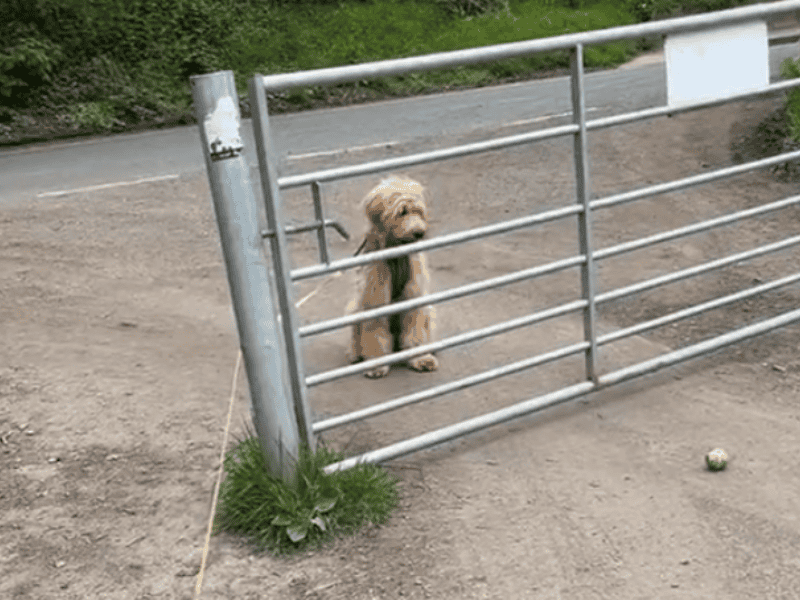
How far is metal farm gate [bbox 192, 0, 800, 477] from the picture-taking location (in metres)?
3.32

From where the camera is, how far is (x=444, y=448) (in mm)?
4055

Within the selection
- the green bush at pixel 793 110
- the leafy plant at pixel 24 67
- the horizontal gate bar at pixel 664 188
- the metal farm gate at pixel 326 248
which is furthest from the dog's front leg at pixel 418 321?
the leafy plant at pixel 24 67

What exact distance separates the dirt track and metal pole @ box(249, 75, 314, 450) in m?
0.49

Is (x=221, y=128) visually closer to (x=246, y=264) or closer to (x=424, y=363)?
(x=246, y=264)

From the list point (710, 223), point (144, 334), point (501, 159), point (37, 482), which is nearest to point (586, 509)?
point (710, 223)

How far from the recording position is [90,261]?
712 centimetres

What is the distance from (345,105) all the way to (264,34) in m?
4.07

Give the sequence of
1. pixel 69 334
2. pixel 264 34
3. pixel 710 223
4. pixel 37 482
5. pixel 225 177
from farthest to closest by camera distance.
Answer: pixel 264 34 < pixel 69 334 < pixel 710 223 < pixel 37 482 < pixel 225 177

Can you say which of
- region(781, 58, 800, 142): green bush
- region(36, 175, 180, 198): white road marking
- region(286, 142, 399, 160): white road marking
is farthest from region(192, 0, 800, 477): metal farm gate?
region(286, 142, 399, 160): white road marking

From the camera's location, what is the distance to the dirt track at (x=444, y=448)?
3197 millimetres

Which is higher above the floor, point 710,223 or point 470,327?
point 710,223

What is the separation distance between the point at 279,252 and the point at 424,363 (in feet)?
5.23

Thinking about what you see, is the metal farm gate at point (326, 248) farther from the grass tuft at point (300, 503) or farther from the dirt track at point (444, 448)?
the dirt track at point (444, 448)

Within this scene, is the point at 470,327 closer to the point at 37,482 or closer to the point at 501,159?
the point at 37,482
